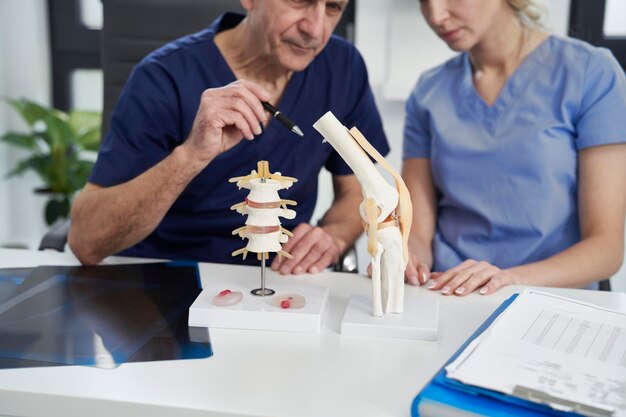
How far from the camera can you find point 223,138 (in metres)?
1.06

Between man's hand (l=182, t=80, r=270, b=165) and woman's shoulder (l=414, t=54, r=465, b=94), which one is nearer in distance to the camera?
man's hand (l=182, t=80, r=270, b=165)

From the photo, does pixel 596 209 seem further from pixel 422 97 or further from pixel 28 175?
pixel 28 175

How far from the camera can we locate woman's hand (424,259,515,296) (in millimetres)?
1008

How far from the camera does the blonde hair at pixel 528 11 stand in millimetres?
1357

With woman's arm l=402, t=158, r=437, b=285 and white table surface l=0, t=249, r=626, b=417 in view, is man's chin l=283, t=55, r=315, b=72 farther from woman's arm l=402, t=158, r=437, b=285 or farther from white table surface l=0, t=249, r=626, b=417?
white table surface l=0, t=249, r=626, b=417

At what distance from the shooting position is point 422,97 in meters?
1.47

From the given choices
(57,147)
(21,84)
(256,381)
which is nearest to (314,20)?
(256,381)

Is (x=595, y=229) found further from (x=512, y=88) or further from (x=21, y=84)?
(x=21, y=84)

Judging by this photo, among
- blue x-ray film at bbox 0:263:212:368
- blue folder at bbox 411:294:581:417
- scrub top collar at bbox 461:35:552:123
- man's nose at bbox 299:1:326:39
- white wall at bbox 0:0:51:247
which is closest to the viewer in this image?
blue folder at bbox 411:294:581:417

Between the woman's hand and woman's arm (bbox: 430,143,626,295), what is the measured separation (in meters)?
0.14

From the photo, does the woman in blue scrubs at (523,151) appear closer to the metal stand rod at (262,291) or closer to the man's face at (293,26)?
the man's face at (293,26)

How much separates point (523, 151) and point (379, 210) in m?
0.59

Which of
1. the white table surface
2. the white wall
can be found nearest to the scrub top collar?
the white table surface

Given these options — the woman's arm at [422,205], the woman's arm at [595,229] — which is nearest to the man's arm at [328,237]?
the woman's arm at [422,205]
